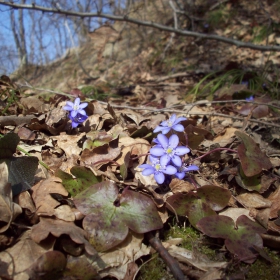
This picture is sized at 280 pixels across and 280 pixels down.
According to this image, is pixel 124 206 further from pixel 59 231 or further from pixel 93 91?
pixel 93 91

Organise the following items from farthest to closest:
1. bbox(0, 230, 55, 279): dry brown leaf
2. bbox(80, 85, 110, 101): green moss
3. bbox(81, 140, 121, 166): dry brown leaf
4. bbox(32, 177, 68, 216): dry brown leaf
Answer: bbox(80, 85, 110, 101): green moss < bbox(81, 140, 121, 166): dry brown leaf < bbox(32, 177, 68, 216): dry brown leaf < bbox(0, 230, 55, 279): dry brown leaf

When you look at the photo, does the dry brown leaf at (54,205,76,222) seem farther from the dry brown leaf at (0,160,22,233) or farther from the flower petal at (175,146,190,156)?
the flower petal at (175,146,190,156)

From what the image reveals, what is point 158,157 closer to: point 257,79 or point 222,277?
point 222,277

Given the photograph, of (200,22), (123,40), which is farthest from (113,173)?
(123,40)

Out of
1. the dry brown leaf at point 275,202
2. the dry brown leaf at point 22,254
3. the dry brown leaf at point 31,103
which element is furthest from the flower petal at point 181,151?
the dry brown leaf at point 31,103

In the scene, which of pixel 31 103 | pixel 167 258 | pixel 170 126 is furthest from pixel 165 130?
pixel 31 103

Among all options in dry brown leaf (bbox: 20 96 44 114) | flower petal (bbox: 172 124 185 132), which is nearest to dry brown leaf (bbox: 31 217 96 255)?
flower petal (bbox: 172 124 185 132)

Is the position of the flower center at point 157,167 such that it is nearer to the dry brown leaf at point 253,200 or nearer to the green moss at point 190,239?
the green moss at point 190,239
